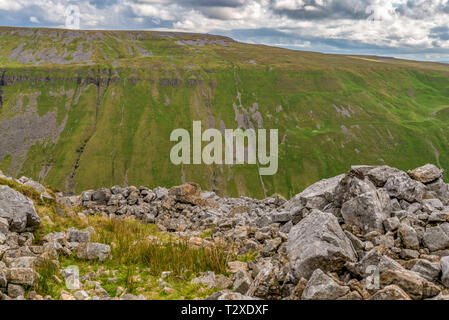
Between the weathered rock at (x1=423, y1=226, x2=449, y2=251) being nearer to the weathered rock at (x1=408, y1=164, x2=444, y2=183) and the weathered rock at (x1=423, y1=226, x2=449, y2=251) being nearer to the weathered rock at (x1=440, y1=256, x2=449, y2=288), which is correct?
the weathered rock at (x1=440, y1=256, x2=449, y2=288)

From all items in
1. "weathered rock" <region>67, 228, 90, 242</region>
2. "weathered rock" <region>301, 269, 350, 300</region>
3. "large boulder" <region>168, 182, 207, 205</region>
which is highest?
"weathered rock" <region>301, 269, 350, 300</region>

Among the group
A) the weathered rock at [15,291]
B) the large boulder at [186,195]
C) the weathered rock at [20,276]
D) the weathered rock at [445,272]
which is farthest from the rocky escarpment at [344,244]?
the large boulder at [186,195]

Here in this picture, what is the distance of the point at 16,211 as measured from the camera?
54.6ft

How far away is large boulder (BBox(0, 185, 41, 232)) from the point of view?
53.2 ft

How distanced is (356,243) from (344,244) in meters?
1.18

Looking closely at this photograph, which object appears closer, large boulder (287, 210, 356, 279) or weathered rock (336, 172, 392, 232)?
large boulder (287, 210, 356, 279)

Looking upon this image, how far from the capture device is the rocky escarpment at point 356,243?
30.5ft

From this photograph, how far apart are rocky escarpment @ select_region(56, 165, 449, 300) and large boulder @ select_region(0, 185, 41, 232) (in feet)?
28.6

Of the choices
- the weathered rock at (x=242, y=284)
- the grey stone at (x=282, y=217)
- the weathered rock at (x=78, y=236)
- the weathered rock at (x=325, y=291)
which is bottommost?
the weathered rock at (x=78, y=236)

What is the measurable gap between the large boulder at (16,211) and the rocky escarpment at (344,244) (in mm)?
79

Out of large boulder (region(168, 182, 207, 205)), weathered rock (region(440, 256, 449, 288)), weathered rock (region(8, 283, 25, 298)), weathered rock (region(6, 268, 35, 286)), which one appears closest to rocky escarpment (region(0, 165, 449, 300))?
weathered rock (region(440, 256, 449, 288))

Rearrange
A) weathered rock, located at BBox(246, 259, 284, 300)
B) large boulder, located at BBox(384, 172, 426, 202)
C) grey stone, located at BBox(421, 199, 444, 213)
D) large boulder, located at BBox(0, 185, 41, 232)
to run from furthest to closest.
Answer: large boulder, located at BBox(384, 172, 426, 202) < large boulder, located at BBox(0, 185, 41, 232) < grey stone, located at BBox(421, 199, 444, 213) < weathered rock, located at BBox(246, 259, 284, 300)

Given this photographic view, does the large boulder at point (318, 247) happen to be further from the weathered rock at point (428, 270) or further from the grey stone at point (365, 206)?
A: the grey stone at point (365, 206)

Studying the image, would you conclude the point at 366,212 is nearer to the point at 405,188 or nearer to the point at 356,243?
the point at 356,243
